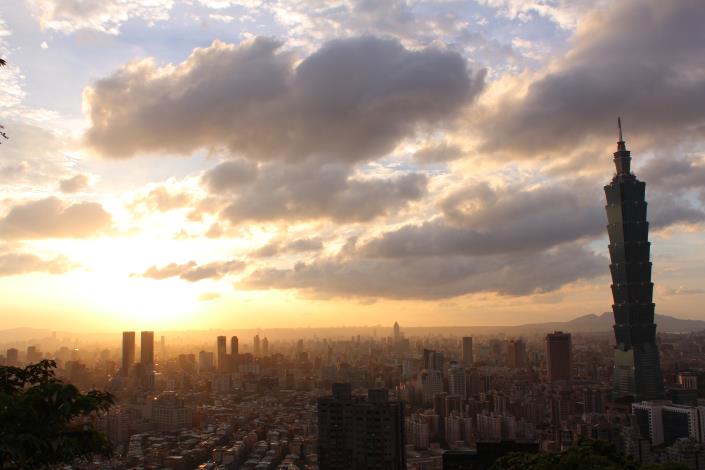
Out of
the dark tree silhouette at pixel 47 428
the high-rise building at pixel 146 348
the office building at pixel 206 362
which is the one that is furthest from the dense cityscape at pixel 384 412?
the dark tree silhouette at pixel 47 428

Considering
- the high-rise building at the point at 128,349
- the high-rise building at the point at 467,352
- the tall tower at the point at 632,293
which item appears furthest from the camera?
the high-rise building at the point at 467,352

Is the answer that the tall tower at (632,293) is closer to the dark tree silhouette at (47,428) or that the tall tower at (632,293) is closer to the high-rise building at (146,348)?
the high-rise building at (146,348)

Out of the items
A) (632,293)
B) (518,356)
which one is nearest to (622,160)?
(632,293)

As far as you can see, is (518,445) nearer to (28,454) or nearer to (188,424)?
(28,454)

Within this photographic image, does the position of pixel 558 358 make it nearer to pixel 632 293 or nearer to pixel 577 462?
pixel 632 293

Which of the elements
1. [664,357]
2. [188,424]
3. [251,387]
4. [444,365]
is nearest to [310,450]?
[188,424]

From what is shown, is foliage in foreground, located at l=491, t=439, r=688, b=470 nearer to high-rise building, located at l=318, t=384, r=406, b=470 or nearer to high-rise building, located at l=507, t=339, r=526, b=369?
high-rise building, located at l=318, t=384, r=406, b=470
